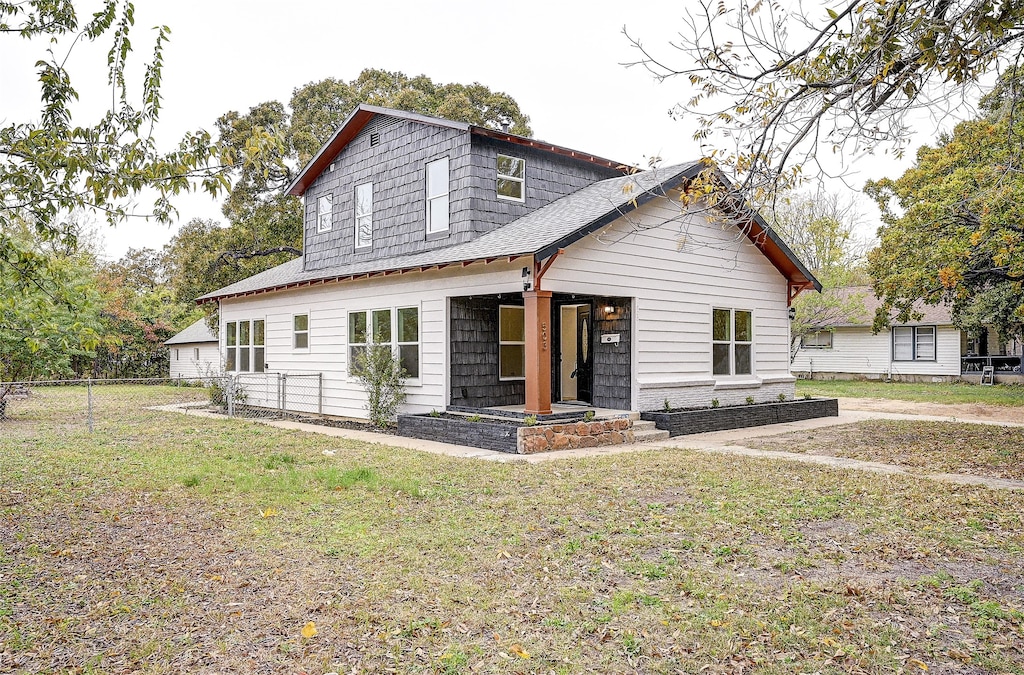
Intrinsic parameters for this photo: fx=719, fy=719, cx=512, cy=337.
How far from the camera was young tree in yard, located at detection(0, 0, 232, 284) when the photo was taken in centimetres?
514

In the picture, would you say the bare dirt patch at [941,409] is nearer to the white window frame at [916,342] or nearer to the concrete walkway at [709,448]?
the concrete walkway at [709,448]

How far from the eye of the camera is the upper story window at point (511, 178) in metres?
14.1

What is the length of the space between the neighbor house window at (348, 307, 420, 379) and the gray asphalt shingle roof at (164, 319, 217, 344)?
48.4 feet

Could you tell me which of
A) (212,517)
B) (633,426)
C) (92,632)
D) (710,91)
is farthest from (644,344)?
(92,632)

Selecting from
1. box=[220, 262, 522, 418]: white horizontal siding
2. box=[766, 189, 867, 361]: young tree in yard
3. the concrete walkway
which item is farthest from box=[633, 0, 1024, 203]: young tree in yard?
box=[766, 189, 867, 361]: young tree in yard

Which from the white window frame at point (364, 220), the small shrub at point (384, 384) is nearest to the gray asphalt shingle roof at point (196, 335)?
the white window frame at point (364, 220)

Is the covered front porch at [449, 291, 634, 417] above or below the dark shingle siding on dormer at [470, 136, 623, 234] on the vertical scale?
below

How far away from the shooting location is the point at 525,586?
14.9ft

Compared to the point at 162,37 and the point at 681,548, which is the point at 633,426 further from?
the point at 162,37

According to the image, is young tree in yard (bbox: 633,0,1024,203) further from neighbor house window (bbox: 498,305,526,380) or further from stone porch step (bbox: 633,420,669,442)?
neighbor house window (bbox: 498,305,526,380)

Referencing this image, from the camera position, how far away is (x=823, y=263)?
2691cm

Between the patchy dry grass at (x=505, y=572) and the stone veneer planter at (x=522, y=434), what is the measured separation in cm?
189

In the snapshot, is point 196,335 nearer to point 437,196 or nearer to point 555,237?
point 437,196

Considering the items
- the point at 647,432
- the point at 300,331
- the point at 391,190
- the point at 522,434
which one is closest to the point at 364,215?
the point at 391,190
